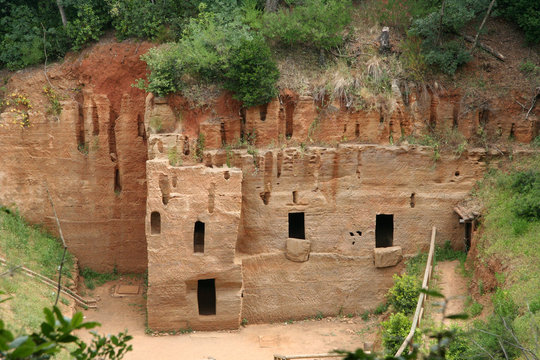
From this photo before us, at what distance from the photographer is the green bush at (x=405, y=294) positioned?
61.4ft

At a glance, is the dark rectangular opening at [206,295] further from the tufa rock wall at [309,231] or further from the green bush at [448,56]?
the green bush at [448,56]

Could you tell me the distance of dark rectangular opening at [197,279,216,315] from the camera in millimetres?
21234

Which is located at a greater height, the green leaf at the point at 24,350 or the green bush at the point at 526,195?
the green leaf at the point at 24,350

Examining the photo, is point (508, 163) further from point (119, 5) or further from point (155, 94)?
point (119, 5)

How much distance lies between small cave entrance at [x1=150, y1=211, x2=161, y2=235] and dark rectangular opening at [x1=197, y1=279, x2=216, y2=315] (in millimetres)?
2716

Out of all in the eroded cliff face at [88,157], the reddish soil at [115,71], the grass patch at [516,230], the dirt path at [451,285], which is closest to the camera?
the grass patch at [516,230]

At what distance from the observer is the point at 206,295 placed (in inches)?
850

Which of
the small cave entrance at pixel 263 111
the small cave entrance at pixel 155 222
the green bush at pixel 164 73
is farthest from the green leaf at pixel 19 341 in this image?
the small cave entrance at pixel 263 111

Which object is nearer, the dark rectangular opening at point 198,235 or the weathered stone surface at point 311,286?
the dark rectangular opening at point 198,235

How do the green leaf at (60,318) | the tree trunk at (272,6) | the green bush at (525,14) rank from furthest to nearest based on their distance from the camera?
the tree trunk at (272,6) < the green bush at (525,14) < the green leaf at (60,318)

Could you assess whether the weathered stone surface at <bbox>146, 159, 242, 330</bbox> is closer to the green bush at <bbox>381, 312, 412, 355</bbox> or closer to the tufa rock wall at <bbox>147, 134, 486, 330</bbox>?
the tufa rock wall at <bbox>147, 134, 486, 330</bbox>

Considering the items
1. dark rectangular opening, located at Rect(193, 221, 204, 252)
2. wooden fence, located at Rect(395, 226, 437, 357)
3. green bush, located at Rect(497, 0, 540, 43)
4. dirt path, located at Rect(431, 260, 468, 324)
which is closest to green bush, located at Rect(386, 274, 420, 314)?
wooden fence, located at Rect(395, 226, 437, 357)

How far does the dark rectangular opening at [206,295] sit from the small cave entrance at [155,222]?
272cm

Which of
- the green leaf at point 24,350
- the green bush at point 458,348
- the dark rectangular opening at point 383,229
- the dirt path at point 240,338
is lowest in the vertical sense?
the dirt path at point 240,338
